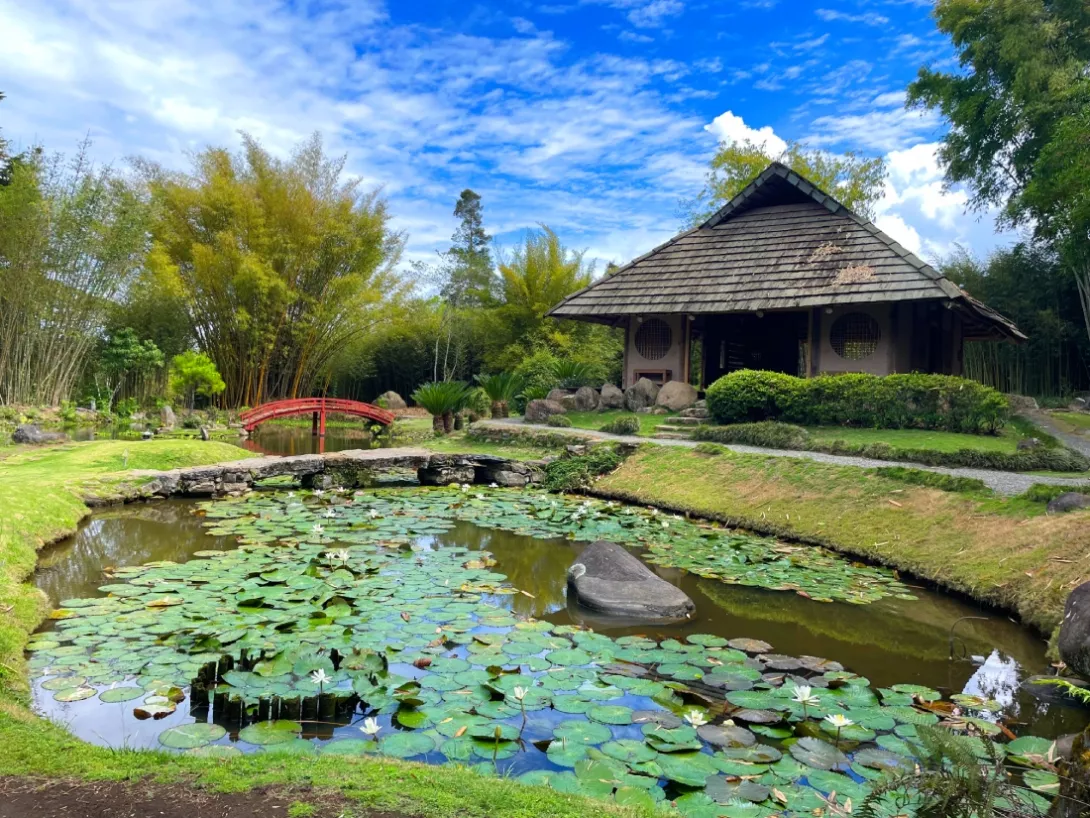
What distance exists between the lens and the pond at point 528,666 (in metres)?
3.10

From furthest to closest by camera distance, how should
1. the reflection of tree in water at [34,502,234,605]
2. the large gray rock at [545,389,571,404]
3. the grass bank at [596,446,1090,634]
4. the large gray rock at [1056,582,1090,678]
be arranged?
the large gray rock at [545,389,571,404], the reflection of tree in water at [34,502,234,605], the grass bank at [596,446,1090,634], the large gray rock at [1056,582,1090,678]

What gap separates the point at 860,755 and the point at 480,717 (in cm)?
175

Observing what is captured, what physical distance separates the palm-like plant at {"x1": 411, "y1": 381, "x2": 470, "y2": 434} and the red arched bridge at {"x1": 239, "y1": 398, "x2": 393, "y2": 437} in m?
3.13

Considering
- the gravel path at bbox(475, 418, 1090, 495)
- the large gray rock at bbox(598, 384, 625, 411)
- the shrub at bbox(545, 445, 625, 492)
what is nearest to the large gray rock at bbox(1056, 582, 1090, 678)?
the gravel path at bbox(475, 418, 1090, 495)

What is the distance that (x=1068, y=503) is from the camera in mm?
6180

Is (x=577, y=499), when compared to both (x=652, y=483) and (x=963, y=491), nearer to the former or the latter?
(x=652, y=483)

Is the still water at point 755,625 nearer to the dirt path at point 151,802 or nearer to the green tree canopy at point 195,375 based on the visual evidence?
the dirt path at point 151,802

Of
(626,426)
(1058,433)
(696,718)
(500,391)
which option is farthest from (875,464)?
(500,391)

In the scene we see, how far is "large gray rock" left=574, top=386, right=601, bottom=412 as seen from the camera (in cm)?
1580

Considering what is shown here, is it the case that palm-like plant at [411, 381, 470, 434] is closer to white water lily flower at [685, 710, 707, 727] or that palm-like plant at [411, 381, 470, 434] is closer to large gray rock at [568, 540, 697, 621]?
large gray rock at [568, 540, 697, 621]

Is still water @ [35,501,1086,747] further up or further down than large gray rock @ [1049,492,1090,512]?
further down

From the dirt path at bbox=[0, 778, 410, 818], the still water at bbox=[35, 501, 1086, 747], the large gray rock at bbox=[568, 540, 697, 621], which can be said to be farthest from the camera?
the large gray rock at bbox=[568, 540, 697, 621]

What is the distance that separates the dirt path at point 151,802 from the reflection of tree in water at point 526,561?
300 cm

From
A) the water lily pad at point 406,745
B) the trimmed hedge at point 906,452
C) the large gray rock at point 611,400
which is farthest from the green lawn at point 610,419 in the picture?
the water lily pad at point 406,745
